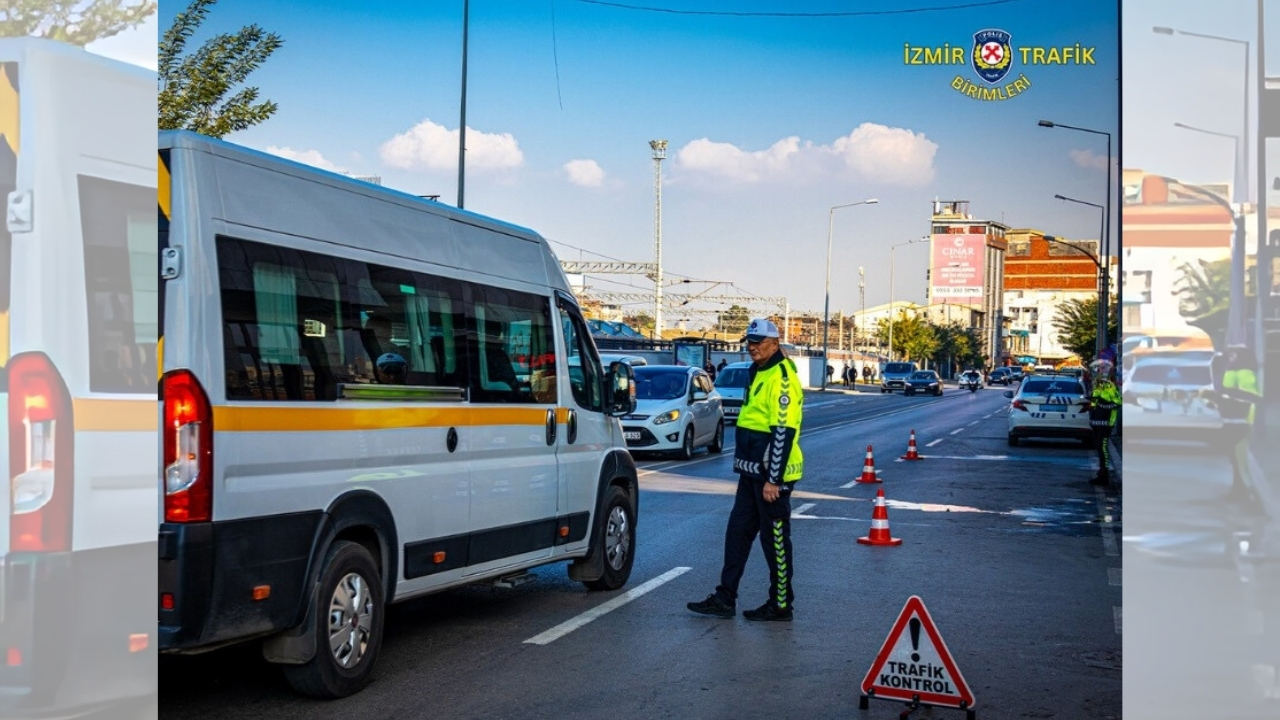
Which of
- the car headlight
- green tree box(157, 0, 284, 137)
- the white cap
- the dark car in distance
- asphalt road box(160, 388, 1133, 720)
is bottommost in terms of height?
asphalt road box(160, 388, 1133, 720)

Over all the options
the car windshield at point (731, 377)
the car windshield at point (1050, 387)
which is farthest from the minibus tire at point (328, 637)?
the car windshield at point (731, 377)

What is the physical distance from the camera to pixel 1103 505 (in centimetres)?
1662

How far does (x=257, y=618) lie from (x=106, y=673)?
3.75 feet

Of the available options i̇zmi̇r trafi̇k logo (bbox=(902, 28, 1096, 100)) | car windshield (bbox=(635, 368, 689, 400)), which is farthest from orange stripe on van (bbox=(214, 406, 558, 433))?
car windshield (bbox=(635, 368, 689, 400))

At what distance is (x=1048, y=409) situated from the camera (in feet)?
84.4

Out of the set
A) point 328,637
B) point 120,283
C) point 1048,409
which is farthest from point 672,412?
point 120,283

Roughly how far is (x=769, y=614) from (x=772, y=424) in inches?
47.2

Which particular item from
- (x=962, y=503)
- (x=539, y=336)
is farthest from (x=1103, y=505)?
(x=539, y=336)

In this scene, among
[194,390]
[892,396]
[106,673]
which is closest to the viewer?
[194,390]

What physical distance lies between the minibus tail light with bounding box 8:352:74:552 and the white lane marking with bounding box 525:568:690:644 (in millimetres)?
2983

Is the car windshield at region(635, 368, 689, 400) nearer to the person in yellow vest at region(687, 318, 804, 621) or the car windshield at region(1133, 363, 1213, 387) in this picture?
the person in yellow vest at region(687, 318, 804, 621)

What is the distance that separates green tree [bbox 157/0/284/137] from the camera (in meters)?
7.21

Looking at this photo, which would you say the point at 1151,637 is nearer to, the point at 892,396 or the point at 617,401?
the point at 617,401

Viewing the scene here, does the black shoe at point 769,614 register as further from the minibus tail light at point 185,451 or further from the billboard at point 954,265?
the minibus tail light at point 185,451
